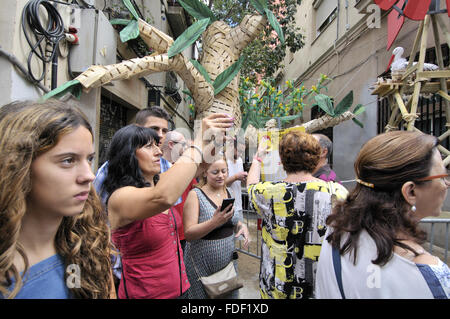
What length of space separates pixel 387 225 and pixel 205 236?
1.26 m

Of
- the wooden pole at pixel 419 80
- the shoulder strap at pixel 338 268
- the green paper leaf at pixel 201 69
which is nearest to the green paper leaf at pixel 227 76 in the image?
the green paper leaf at pixel 201 69

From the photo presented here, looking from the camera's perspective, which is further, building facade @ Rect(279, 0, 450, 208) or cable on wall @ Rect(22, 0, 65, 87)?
building facade @ Rect(279, 0, 450, 208)

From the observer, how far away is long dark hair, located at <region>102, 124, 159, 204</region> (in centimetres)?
139

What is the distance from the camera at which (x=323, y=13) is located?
9539mm

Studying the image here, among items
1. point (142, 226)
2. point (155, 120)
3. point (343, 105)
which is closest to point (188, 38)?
point (155, 120)

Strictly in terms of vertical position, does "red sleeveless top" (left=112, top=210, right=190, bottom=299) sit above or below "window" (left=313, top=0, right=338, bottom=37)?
below

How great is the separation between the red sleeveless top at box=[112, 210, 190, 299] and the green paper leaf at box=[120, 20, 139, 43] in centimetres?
222

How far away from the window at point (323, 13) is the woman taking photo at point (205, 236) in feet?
29.3

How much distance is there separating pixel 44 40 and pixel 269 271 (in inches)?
131

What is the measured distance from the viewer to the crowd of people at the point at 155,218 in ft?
2.50

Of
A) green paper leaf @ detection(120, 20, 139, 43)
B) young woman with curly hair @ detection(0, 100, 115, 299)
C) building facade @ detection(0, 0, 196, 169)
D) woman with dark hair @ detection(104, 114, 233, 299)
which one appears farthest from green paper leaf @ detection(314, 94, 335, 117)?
young woman with curly hair @ detection(0, 100, 115, 299)

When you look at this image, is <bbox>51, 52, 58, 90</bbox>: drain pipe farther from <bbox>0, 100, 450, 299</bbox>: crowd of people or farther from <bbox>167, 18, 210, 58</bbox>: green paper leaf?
<bbox>0, 100, 450, 299</bbox>: crowd of people

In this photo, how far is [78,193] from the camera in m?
0.83

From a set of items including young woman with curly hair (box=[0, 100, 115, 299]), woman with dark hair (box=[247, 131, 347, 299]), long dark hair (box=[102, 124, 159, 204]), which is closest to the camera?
young woman with curly hair (box=[0, 100, 115, 299])
